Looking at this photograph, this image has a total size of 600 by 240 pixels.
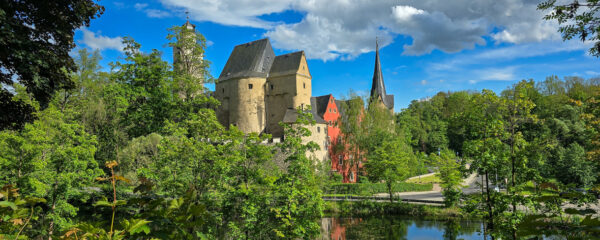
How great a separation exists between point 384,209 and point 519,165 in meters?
21.0

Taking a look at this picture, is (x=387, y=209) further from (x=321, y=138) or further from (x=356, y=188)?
(x=321, y=138)

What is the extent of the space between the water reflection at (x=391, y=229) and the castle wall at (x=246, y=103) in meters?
15.9

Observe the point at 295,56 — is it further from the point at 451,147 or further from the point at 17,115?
the point at 451,147

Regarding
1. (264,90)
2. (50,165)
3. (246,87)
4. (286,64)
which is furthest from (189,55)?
(286,64)

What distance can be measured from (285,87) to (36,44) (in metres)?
33.6

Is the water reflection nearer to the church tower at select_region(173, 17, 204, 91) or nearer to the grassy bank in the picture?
the grassy bank

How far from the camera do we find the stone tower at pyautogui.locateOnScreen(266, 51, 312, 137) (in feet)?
131

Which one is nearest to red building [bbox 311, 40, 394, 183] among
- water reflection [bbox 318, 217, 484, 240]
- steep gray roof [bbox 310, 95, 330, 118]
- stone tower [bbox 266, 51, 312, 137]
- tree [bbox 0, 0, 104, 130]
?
steep gray roof [bbox 310, 95, 330, 118]

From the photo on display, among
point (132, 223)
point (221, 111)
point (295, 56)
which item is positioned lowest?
point (132, 223)

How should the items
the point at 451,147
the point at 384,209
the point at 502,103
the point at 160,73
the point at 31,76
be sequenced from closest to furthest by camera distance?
1. the point at 31,76
2. the point at 502,103
3. the point at 160,73
4. the point at 384,209
5. the point at 451,147

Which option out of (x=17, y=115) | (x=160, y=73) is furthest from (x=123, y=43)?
(x=17, y=115)

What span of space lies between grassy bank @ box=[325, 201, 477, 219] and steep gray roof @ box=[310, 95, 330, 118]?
15.8 m

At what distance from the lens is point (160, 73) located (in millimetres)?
26547

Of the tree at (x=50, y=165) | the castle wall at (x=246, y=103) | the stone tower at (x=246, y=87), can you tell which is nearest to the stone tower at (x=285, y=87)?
the stone tower at (x=246, y=87)
